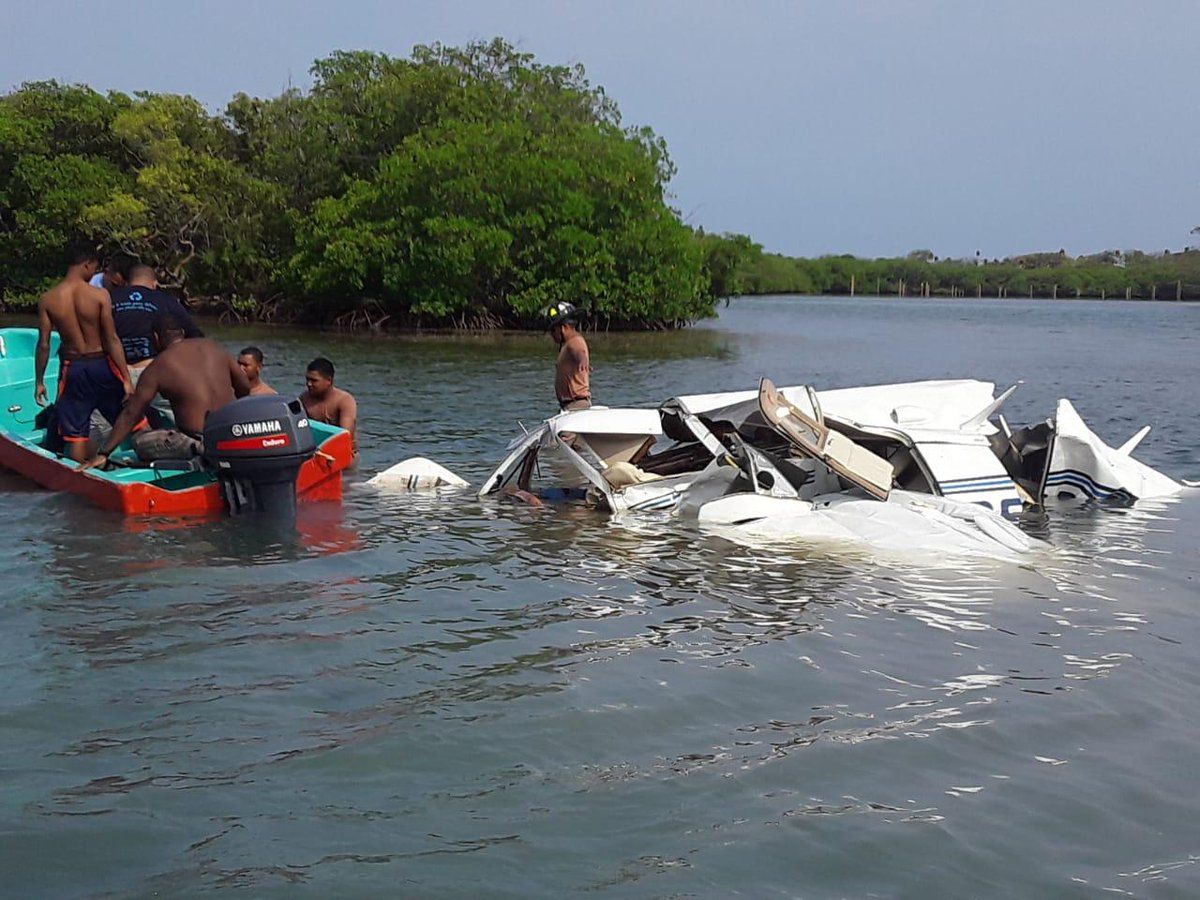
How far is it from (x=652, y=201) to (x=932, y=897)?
4526cm

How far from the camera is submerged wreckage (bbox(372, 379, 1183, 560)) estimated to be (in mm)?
10250

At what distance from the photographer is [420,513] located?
38.1ft

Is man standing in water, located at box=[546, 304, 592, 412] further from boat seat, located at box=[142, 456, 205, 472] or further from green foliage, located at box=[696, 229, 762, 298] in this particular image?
green foliage, located at box=[696, 229, 762, 298]

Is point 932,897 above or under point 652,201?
under

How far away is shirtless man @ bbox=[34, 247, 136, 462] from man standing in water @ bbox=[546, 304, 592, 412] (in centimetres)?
412

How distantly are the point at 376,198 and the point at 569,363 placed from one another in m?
35.9

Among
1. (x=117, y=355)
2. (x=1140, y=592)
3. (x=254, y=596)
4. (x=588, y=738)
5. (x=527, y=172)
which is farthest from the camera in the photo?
(x=527, y=172)

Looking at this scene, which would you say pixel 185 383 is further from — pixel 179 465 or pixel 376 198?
pixel 376 198

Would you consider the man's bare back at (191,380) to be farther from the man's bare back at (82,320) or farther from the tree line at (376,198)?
the tree line at (376,198)

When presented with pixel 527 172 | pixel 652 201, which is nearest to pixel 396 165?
pixel 527 172

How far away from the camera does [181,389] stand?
34.3 feet

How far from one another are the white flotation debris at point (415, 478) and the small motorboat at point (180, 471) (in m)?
0.91

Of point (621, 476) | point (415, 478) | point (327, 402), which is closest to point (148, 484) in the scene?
point (327, 402)

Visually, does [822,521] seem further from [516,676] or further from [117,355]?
[117,355]
